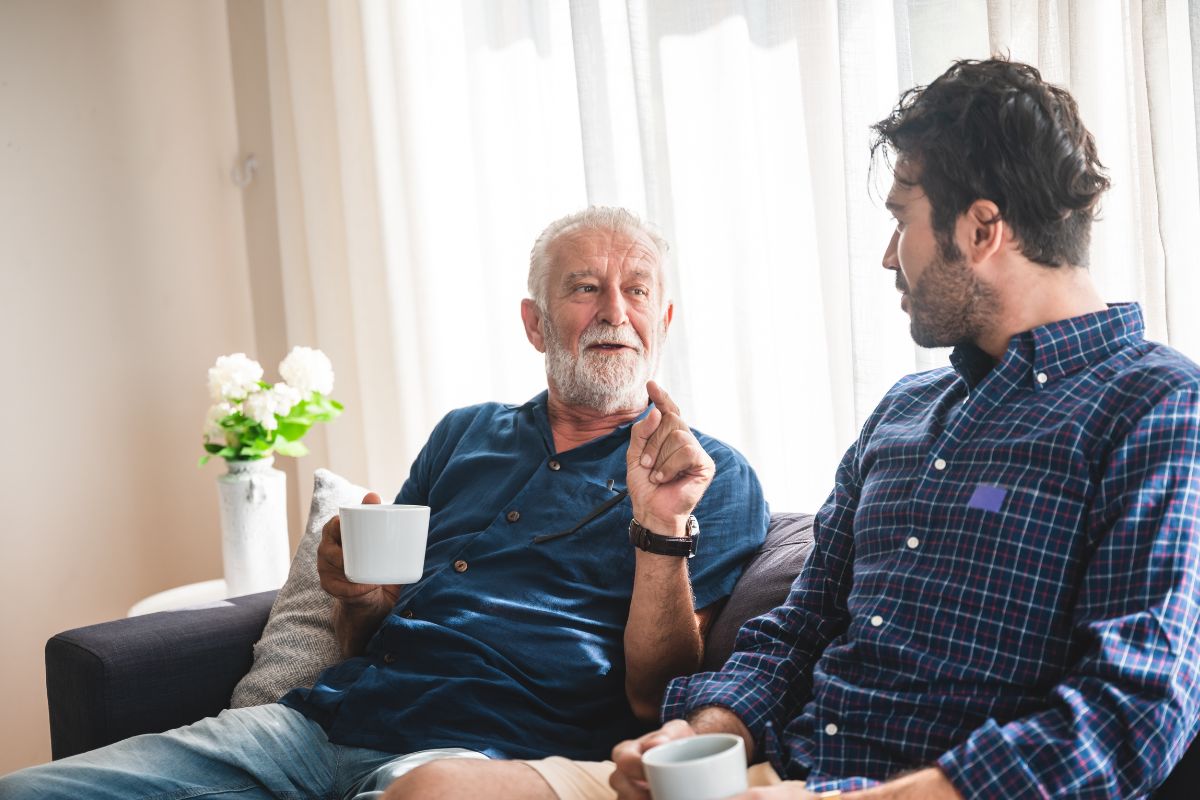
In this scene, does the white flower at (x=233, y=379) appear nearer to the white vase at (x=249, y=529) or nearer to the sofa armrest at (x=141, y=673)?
the white vase at (x=249, y=529)

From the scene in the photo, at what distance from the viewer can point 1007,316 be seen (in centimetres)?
133

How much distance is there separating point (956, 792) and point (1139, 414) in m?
0.44

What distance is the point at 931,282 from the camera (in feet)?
4.44

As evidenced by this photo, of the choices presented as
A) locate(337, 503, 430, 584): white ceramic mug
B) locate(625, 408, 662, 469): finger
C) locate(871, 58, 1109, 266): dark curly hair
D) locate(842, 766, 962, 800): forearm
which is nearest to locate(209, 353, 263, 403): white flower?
locate(337, 503, 430, 584): white ceramic mug

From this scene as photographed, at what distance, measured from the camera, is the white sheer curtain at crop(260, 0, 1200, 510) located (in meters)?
1.73

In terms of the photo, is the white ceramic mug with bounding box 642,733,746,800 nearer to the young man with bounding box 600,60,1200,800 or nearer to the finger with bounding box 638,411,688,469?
the young man with bounding box 600,60,1200,800

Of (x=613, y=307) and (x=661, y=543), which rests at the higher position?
(x=613, y=307)

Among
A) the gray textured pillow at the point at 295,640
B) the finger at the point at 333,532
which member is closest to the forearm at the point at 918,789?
the finger at the point at 333,532

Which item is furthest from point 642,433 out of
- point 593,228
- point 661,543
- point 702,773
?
point 702,773

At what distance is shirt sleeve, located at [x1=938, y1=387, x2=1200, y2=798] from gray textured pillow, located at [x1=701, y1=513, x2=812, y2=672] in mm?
550

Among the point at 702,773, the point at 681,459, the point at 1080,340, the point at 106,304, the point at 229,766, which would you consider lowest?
the point at 229,766

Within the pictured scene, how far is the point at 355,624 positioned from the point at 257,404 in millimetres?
858

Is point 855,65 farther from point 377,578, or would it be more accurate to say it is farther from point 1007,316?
point 377,578

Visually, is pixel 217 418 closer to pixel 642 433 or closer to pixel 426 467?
pixel 426 467
